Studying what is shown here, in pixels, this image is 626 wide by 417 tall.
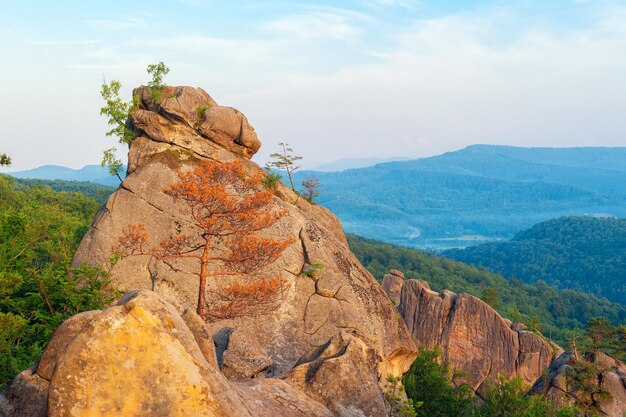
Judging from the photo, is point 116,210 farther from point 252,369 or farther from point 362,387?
point 362,387

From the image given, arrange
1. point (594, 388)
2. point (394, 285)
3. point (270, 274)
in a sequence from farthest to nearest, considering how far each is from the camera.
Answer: point (394, 285), point (594, 388), point (270, 274)

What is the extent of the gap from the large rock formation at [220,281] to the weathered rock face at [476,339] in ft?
97.7

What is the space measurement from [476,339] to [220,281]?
36822mm

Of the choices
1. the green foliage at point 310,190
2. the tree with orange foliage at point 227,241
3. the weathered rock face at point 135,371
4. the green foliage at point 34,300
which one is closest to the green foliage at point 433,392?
the green foliage at point 310,190

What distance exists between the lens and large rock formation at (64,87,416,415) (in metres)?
23.4

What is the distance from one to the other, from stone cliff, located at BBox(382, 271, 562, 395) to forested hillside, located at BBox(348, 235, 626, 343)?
168 ft

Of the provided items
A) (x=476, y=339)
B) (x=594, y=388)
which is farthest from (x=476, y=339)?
(x=594, y=388)

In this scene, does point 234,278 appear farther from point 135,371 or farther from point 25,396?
point 135,371

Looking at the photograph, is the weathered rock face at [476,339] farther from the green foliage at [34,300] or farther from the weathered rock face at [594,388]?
the green foliage at [34,300]

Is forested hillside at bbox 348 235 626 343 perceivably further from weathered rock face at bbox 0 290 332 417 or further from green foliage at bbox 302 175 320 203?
weathered rock face at bbox 0 290 332 417

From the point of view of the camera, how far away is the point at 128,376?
6961 mm

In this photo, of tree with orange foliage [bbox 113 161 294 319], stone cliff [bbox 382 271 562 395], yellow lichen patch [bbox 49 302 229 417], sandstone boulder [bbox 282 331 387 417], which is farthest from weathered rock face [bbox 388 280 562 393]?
yellow lichen patch [bbox 49 302 229 417]

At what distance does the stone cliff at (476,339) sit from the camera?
53312mm

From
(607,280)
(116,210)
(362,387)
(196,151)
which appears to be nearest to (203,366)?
(362,387)
